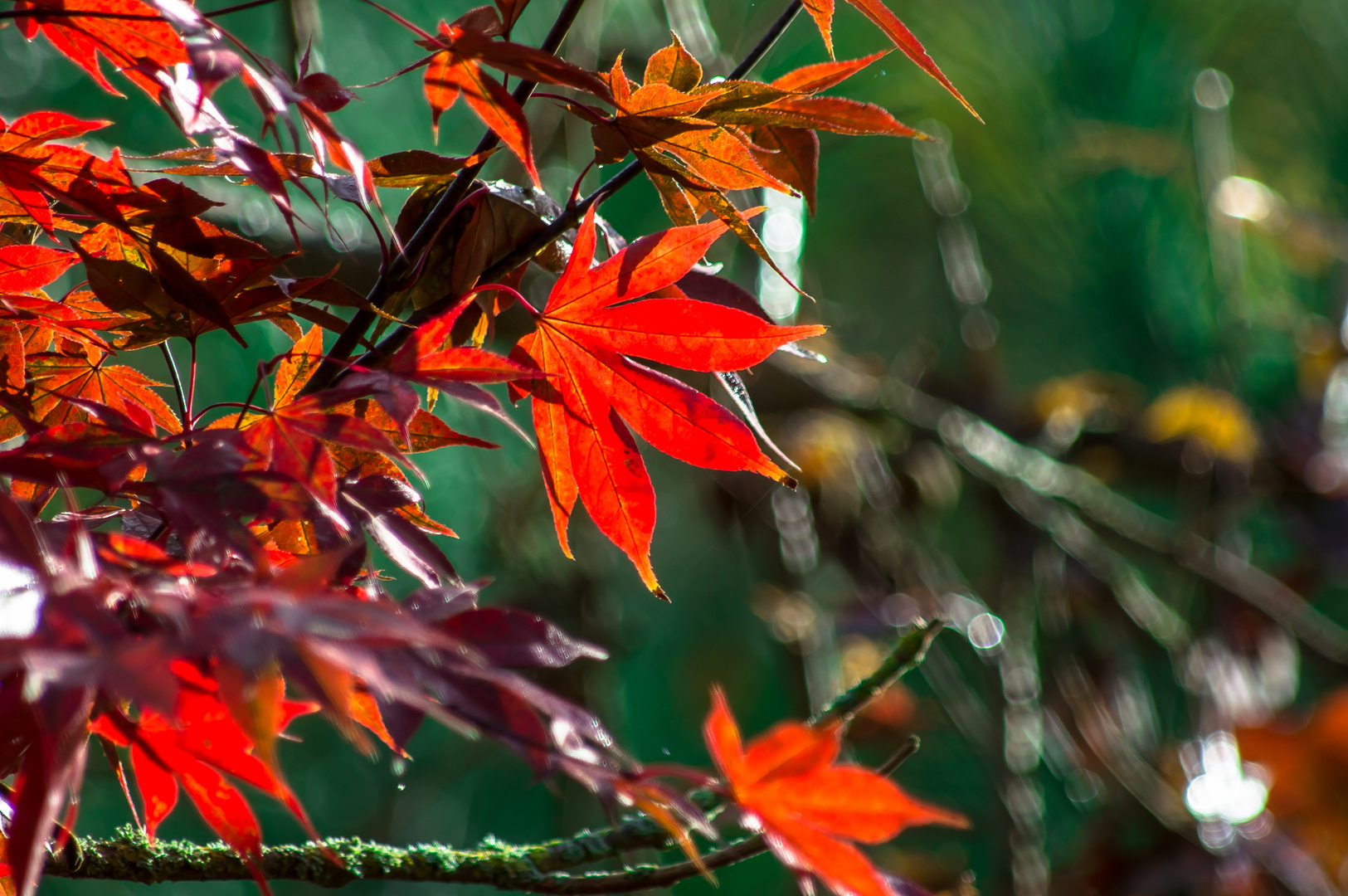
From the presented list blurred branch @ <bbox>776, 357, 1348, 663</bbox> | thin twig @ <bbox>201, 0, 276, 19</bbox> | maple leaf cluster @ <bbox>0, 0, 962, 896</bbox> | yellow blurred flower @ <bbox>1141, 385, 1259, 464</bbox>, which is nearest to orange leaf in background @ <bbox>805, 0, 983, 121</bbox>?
maple leaf cluster @ <bbox>0, 0, 962, 896</bbox>

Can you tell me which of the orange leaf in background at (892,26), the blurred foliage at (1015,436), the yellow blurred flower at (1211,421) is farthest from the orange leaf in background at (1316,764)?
the yellow blurred flower at (1211,421)

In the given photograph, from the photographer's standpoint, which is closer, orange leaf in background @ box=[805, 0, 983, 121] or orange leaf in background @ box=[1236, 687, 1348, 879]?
orange leaf in background @ box=[805, 0, 983, 121]

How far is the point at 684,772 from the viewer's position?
181 millimetres

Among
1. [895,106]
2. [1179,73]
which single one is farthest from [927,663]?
[1179,73]

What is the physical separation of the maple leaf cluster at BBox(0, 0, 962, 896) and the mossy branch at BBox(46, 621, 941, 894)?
0.09 feet

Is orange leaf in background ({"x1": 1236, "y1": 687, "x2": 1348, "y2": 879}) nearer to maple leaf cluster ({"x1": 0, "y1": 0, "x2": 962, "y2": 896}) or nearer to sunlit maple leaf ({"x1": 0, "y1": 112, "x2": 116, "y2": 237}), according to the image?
maple leaf cluster ({"x1": 0, "y1": 0, "x2": 962, "y2": 896})

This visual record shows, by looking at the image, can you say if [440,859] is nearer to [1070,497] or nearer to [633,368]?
[633,368]

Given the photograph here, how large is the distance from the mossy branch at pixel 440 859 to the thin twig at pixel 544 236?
152 mm

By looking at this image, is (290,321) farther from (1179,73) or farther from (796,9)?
(1179,73)

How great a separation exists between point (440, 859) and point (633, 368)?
0.18 meters

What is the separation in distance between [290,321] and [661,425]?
0.15 metres

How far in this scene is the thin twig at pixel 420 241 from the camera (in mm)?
278

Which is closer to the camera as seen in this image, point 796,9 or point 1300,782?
point 796,9

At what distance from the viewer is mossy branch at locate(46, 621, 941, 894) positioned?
0.30 meters
